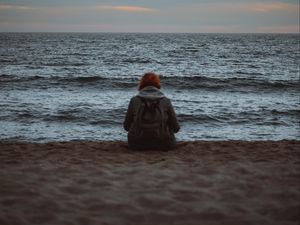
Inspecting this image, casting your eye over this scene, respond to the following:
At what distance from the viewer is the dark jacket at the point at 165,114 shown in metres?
5.70

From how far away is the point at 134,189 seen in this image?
407cm

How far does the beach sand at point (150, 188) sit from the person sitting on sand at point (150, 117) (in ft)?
0.89

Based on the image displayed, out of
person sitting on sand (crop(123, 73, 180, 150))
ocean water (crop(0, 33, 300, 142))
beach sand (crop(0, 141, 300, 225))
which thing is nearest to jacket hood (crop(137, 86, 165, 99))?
person sitting on sand (crop(123, 73, 180, 150))

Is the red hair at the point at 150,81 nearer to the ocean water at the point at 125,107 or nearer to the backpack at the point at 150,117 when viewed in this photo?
the backpack at the point at 150,117

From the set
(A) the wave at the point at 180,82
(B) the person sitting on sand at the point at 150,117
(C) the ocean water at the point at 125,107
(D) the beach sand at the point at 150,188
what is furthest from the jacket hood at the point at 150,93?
(A) the wave at the point at 180,82

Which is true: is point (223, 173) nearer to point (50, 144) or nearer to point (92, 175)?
point (92, 175)

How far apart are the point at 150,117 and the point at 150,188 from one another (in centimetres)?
177

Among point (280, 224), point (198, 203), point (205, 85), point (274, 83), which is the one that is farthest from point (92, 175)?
point (274, 83)

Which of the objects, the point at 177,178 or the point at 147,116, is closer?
the point at 177,178

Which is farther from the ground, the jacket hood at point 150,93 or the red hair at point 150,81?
the red hair at point 150,81

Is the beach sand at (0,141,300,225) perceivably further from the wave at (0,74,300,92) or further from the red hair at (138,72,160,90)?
the wave at (0,74,300,92)

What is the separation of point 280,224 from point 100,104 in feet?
38.8

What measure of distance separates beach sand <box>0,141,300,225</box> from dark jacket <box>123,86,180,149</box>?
0.61ft

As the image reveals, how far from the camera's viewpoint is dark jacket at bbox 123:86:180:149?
5695 millimetres
